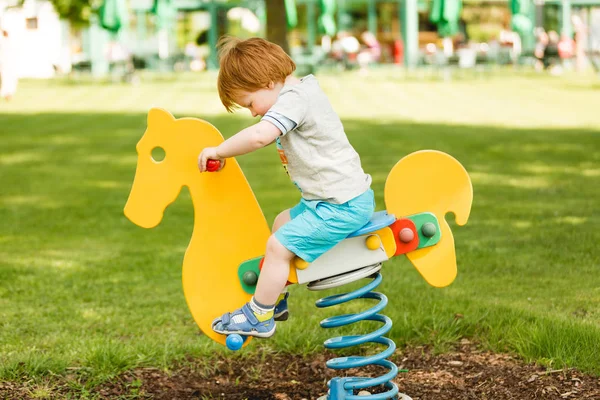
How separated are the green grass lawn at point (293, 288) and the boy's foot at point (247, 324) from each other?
0.81 metres

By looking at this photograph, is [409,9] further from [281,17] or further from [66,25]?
[281,17]

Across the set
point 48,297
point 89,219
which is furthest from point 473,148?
point 48,297

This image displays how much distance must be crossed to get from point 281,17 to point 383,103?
3.11m

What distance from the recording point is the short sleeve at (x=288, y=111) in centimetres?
312

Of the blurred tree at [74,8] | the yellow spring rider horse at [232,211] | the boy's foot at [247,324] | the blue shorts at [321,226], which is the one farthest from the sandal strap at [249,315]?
the blurred tree at [74,8]

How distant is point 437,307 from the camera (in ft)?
15.4

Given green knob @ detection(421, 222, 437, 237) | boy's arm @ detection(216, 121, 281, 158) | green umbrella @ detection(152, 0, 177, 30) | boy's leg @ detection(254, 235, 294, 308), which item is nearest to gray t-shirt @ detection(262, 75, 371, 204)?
boy's arm @ detection(216, 121, 281, 158)

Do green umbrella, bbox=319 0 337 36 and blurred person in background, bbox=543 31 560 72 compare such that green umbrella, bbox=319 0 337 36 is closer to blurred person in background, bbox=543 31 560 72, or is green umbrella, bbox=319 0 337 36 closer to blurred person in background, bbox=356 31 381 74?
blurred person in background, bbox=356 31 381 74

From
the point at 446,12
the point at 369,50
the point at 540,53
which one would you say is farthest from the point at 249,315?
the point at 369,50

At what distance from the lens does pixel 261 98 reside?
3.29 meters

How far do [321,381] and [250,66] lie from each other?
1.58 metres

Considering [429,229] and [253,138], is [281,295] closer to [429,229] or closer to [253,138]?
[429,229]

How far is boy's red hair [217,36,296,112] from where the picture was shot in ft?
10.5

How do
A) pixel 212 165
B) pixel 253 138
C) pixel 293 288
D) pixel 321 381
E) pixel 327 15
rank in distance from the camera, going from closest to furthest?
pixel 253 138 → pixel 212 165 → pixel 321 381 → pixel 293 288 → pixel 327 15
